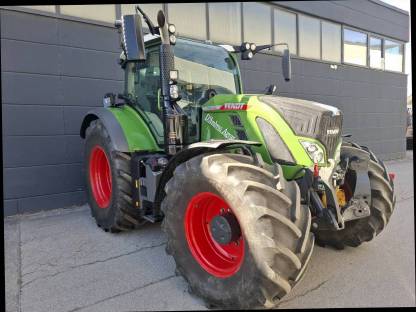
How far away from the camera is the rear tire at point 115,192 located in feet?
13.5

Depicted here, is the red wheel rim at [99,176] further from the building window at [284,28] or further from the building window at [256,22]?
the building window at [284,28]

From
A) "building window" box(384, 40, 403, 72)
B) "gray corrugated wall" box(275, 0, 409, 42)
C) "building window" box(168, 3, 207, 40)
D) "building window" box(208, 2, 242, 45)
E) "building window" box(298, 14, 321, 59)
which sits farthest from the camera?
"building window" box(384, 40, 403, 72)

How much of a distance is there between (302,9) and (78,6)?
19.3 ft

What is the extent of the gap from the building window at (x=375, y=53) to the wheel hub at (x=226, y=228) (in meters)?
10.9

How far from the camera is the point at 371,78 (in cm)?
1159

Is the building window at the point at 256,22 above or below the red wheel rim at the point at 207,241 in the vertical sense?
above

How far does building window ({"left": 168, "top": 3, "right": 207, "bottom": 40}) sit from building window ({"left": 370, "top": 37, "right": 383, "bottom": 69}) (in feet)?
22.5

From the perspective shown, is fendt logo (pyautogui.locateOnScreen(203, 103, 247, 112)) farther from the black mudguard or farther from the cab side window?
the cab side window

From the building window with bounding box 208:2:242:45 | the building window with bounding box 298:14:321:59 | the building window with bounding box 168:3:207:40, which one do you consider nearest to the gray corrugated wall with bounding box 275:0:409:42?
the building window with bounding box 298:14:321:59

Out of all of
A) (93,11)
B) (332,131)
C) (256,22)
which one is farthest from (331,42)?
(332,131)

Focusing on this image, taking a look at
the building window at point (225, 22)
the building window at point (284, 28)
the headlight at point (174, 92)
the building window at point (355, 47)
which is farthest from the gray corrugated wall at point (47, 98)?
the building window at point (355, 47)

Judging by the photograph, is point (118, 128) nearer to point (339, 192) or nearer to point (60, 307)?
point (60, 307)

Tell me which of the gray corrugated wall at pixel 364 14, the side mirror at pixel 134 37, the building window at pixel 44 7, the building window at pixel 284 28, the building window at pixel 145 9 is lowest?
the side mirror at pixel 134 37

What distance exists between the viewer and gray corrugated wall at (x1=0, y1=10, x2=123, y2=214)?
17.3 ft
